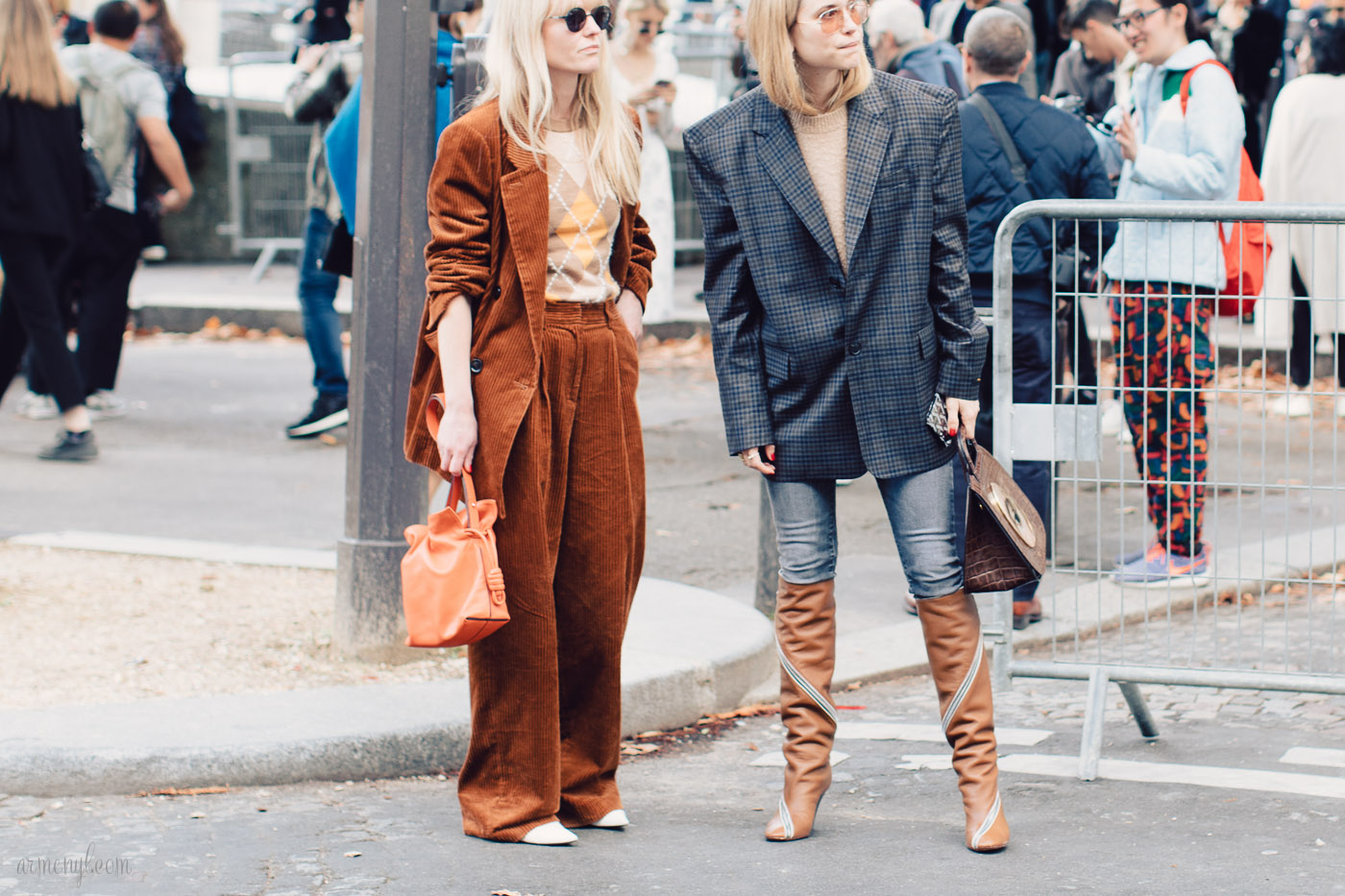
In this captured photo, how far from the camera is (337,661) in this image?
5258 millimetres

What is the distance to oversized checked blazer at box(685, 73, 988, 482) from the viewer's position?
3.96 m

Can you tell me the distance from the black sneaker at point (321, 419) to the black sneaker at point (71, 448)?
108 cm

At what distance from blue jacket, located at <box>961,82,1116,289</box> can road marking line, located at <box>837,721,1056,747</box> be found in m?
1.63

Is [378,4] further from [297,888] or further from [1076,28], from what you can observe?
[1076,28]


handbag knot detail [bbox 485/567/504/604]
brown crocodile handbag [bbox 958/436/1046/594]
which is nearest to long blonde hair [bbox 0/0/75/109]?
handbag knot detail [bbox 485/567/504/604]

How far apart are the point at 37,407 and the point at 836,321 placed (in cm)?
713

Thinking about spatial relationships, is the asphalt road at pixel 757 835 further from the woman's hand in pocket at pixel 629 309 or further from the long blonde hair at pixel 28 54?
the long blonde hair at pixel 28 54

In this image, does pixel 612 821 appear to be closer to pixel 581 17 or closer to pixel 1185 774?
pixel 1185 774

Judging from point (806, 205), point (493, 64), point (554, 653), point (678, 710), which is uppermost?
point (493, 64)

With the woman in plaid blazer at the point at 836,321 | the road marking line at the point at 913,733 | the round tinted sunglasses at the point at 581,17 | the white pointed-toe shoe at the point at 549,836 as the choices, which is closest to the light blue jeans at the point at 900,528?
the woman in plaid blazer at the point at 836,321

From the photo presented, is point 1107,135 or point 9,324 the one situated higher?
point 1107,135

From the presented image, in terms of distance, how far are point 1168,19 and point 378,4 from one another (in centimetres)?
281

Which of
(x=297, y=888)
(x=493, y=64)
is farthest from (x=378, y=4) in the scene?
(x=297, y=888)

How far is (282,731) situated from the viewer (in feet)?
14.9
